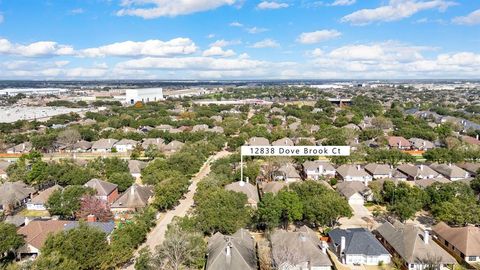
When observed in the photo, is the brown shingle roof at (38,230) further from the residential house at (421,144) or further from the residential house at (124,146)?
the residential house at (421,144)

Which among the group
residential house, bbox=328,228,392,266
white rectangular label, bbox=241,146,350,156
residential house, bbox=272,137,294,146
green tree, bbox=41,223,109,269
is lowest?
residential house, bbox=328,228,392,266

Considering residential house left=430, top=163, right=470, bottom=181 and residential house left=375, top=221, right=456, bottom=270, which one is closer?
residential house left=375, top=221, right=456, bottom=270

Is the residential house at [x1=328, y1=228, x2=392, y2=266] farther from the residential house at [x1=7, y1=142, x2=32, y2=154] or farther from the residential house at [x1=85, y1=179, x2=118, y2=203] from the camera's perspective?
the residential house at [x1=7, y1=142, x2=32, y2=154]

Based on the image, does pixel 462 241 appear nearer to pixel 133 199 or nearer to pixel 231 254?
pixel 231 254

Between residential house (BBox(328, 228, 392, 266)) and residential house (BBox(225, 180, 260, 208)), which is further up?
residential house (BBox(225, 180, 260, 208))

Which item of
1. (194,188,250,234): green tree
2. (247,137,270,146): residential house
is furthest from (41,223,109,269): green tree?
(247,137,270,146): residential house

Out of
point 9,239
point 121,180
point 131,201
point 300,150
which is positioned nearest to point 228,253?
point 9,239

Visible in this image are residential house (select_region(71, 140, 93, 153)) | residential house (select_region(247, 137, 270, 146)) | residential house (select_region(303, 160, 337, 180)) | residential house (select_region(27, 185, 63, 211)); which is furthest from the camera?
residential house (select_region(71, 140, 93, 153))
